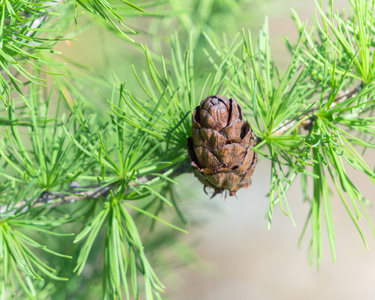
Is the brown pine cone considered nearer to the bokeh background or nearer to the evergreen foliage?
the evergreen foliage

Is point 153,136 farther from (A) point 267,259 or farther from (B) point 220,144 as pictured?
(A) point 267,259

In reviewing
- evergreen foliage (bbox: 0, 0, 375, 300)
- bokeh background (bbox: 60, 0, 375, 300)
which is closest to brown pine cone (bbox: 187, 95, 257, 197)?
evergreen foliage (bbox: 0, 0, 375, 300)

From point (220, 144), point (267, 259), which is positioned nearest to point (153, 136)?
point (220, 144)

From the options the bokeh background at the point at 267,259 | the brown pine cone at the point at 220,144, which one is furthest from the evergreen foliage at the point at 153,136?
the bokeh background at the point at 267,259

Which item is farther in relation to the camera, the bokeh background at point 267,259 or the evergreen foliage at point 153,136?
the bokeh background at point 267,259

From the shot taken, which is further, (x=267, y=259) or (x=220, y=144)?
(x=267, y=259)

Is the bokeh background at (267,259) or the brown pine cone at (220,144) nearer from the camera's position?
the brown pine cone at (220,144)

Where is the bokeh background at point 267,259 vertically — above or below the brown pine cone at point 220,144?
above

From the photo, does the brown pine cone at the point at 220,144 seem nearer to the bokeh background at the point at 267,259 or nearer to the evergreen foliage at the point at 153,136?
the evergreen foliage at the point at 153,136
